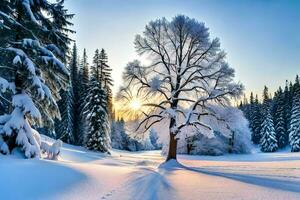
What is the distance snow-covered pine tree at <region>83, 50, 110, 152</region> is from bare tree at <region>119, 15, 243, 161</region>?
1526cm

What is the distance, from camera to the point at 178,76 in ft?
70.9

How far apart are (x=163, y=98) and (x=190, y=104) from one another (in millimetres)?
1954

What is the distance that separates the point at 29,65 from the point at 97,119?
83.4 feet

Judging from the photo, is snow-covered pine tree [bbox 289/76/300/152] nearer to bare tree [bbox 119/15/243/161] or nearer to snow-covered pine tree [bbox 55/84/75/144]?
snow-covered pine tree [bbox 55/84/75/144]

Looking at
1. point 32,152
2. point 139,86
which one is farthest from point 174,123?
point 32,152

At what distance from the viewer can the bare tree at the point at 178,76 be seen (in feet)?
67.6

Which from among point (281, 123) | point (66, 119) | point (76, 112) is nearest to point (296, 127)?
point (281, 123)

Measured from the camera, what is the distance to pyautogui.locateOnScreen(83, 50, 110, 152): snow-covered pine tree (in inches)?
1453

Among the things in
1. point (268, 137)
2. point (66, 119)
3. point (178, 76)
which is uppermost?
point (178, 76)

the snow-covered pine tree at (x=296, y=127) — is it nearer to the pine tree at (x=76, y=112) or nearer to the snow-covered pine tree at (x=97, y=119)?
the snow-covered pine tree at (x=97, y=119)

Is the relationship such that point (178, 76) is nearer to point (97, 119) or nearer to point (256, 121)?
point (97, 119)

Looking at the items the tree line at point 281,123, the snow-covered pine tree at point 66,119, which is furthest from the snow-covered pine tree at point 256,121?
the snow-covered pine tree at point 66,119

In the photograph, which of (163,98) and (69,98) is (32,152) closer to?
(163,98)

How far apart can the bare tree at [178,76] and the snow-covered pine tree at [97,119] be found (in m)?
15.3
